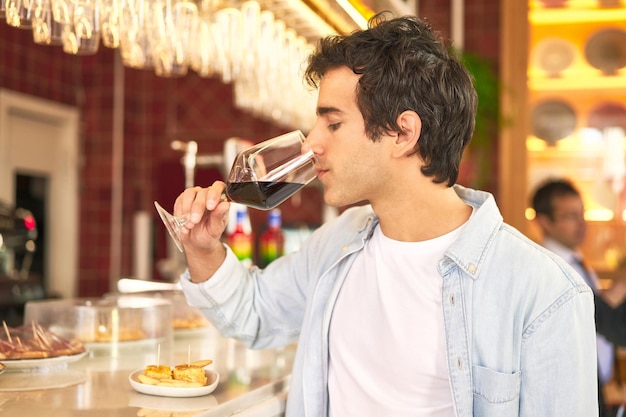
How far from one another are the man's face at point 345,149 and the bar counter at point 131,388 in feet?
1.44

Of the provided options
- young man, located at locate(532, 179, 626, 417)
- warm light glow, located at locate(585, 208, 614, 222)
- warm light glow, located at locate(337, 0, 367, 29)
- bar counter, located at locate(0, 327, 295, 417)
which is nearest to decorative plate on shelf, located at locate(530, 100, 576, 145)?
warm light glow, located at locate(585, 208, 614, 222)

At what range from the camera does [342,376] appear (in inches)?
67.2

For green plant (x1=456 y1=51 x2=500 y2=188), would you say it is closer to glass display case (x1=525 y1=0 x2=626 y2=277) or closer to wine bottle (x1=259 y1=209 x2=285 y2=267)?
glass display case (x1=525 y1=0 x2=626 y2=277)

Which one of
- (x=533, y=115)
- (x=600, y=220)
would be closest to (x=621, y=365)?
(x=600, y=220)

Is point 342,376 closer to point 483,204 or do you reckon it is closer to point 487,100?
point 483,204

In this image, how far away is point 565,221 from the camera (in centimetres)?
363

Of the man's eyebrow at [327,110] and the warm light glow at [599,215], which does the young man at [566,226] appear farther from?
the man's eyebrow at [327,110]

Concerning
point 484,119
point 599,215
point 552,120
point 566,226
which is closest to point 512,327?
point 566,226

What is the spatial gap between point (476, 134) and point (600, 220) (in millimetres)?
843

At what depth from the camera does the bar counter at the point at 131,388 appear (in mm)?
1466

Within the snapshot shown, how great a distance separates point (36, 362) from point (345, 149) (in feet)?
2.58

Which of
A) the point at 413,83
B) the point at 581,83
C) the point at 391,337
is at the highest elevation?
the point at 581,83

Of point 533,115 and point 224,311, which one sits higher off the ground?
point 533,115

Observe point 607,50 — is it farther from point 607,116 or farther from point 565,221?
point 565,221
